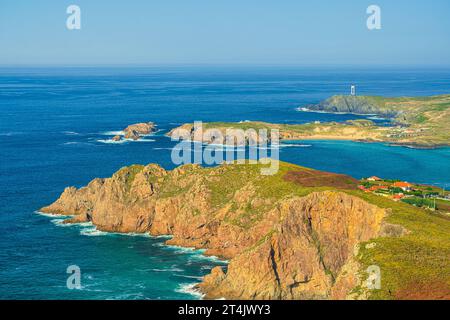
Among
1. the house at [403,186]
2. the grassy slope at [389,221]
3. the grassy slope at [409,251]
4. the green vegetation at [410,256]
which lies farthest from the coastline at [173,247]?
the house at [403,186]

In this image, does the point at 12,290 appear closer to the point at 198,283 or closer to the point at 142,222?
the point at 198,283

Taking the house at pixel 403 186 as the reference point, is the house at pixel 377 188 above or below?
above

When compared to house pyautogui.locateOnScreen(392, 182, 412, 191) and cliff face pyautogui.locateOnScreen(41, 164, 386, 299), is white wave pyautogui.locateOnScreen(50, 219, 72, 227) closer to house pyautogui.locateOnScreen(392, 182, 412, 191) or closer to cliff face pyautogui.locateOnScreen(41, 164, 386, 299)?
cliff face pyautogui.locateOnScreen(41, 164, 386, 299)

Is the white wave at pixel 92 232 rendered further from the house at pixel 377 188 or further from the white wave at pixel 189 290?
the house at pixel 377 188

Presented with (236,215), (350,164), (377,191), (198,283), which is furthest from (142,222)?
(350,164)

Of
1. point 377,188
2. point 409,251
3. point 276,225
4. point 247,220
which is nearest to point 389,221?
point 409,251

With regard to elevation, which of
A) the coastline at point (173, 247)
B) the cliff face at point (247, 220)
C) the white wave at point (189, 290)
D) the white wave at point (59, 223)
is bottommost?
the white wave at point (189, 290)
